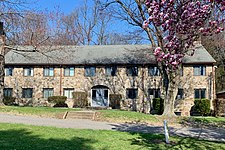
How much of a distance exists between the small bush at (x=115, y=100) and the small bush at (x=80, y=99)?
8.63 feet

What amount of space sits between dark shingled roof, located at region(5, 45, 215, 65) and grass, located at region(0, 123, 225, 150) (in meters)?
19.1

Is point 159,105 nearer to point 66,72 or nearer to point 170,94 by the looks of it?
point 170,94

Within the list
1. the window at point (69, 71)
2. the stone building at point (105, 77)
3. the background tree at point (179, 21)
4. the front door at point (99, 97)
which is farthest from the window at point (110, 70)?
the background tree at point (179, 21)

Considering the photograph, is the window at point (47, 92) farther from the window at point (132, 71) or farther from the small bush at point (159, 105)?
the small bush at point (159, 105)

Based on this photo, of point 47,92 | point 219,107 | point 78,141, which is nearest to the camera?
point 78,141

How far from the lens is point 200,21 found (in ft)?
18.2

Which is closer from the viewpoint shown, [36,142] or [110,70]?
[36,142]

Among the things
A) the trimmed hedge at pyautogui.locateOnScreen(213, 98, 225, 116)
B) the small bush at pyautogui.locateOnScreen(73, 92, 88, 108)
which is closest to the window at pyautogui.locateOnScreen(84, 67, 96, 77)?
the small bush at pyautogui.locateOnScreen(73, 92, 88, 108)

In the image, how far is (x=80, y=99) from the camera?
2959 cm

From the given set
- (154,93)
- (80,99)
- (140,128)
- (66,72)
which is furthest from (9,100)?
(140,128)

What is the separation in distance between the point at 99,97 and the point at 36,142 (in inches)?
854

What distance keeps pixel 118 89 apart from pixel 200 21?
82.0 ft

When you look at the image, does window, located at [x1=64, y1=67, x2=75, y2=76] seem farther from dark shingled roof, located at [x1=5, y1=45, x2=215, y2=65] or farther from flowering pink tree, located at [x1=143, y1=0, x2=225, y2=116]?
flowering pink tree, located at [x1=143, y1=0, x2=225, y2=116]

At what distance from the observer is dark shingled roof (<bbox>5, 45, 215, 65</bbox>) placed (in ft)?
98.6
